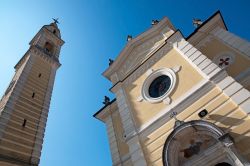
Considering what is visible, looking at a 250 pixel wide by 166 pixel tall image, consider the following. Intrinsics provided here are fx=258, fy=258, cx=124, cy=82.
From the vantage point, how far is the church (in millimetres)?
10805

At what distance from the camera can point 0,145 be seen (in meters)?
15.7

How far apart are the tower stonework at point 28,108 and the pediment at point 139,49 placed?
6223 millimetres

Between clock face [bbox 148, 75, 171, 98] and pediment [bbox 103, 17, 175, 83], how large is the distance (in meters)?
2.56

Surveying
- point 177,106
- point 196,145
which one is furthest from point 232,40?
point 196,145

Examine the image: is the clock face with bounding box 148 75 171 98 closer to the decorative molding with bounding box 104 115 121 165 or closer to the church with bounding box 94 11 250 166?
the church with bounding box 94 11 250 166

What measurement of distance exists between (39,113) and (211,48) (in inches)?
534

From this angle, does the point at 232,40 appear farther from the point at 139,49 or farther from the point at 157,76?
the point at 139,49

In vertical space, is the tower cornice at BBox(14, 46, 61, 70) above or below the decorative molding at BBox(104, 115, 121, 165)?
above

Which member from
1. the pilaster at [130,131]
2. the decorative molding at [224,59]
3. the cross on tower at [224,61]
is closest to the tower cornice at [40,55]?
the pilaster at [130,131]

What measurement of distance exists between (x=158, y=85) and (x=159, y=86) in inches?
5.9

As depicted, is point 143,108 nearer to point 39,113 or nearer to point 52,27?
point 39,113

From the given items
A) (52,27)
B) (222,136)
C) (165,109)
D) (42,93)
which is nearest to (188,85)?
(165,109)

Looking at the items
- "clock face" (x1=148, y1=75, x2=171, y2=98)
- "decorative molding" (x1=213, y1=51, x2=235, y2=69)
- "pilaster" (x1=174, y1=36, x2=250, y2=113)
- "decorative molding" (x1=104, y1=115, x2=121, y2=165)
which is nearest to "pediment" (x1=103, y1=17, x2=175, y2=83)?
"clock face" (x1=148, y1=75, x2=171, y2=98)

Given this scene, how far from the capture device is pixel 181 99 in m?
13.1
